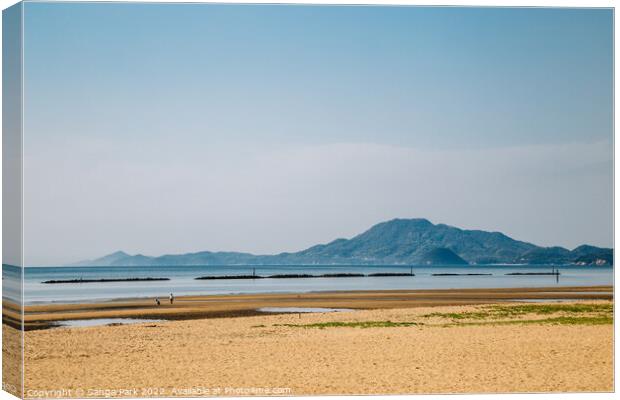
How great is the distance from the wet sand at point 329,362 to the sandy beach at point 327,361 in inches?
0.6

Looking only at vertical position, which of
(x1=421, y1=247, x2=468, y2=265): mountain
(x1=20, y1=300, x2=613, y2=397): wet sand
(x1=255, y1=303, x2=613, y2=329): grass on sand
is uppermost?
(x1=421, y1=247, x2=468, y2=265): mountain

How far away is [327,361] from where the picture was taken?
1330cm

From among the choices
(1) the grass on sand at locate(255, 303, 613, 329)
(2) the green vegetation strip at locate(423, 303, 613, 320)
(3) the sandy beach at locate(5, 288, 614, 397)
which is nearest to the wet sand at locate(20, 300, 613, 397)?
(3) the sandy beach at locate(5, 288, 614, 397)

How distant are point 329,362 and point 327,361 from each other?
0.08 metres

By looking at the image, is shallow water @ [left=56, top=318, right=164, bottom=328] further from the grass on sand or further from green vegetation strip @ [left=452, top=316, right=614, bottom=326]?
green vegetation strip @ [left=452, top=316, right=614, bottom=326]

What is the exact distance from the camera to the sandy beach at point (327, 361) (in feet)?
39.6

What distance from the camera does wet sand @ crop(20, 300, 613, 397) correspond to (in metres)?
12.1

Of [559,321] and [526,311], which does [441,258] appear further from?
[559,321]

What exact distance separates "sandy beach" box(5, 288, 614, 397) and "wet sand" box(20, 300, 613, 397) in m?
0.02

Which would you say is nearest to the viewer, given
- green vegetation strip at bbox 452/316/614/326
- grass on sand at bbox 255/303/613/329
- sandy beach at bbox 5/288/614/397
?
sandy beach at bbox 5/288/614/397

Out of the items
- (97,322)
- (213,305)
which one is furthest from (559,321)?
(213,305)

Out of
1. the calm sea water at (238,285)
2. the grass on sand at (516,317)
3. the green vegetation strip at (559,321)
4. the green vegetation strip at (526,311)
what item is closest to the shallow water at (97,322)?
the calm sea water at (238,285)

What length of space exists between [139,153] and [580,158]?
706 cm

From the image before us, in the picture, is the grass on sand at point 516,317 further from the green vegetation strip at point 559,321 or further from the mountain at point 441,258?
the mountain at point 441,258
